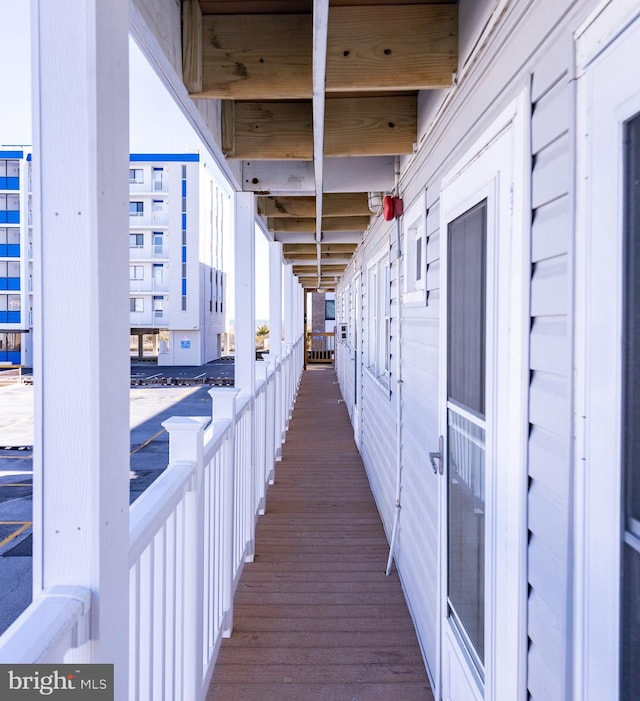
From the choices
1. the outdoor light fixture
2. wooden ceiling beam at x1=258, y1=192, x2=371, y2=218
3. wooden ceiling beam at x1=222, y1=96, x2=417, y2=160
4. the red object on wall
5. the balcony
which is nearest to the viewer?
the balcony

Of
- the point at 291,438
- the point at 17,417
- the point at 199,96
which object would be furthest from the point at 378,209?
the point at 17,417

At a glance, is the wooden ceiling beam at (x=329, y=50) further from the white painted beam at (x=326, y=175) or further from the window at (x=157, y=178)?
the window at (x=157, y=178)

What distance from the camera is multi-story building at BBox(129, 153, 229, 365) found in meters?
26.5

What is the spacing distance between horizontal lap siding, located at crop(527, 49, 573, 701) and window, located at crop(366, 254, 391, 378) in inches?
111

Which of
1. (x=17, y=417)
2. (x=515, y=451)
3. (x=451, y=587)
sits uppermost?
(x=515, y=451)

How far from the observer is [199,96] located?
2.10m

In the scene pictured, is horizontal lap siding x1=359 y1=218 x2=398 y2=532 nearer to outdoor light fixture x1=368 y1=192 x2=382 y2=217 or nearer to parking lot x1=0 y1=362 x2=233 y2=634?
outdoor light fixture x1=368 y1=192 x2=382 y2=217

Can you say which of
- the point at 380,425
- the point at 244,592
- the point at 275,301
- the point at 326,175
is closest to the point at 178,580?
the point at 244,592

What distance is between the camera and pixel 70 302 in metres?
0.90

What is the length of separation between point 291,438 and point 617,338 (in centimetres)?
636

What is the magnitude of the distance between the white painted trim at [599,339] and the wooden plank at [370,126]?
5.88ft

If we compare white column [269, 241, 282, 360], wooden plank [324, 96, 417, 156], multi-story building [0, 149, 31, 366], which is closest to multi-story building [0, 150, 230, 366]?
white column [269, 241, 282, 360]

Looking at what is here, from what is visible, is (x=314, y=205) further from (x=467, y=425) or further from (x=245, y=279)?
(x=467, y=425)

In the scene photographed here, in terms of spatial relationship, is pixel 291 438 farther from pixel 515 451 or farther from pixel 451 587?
pixel 515 451
